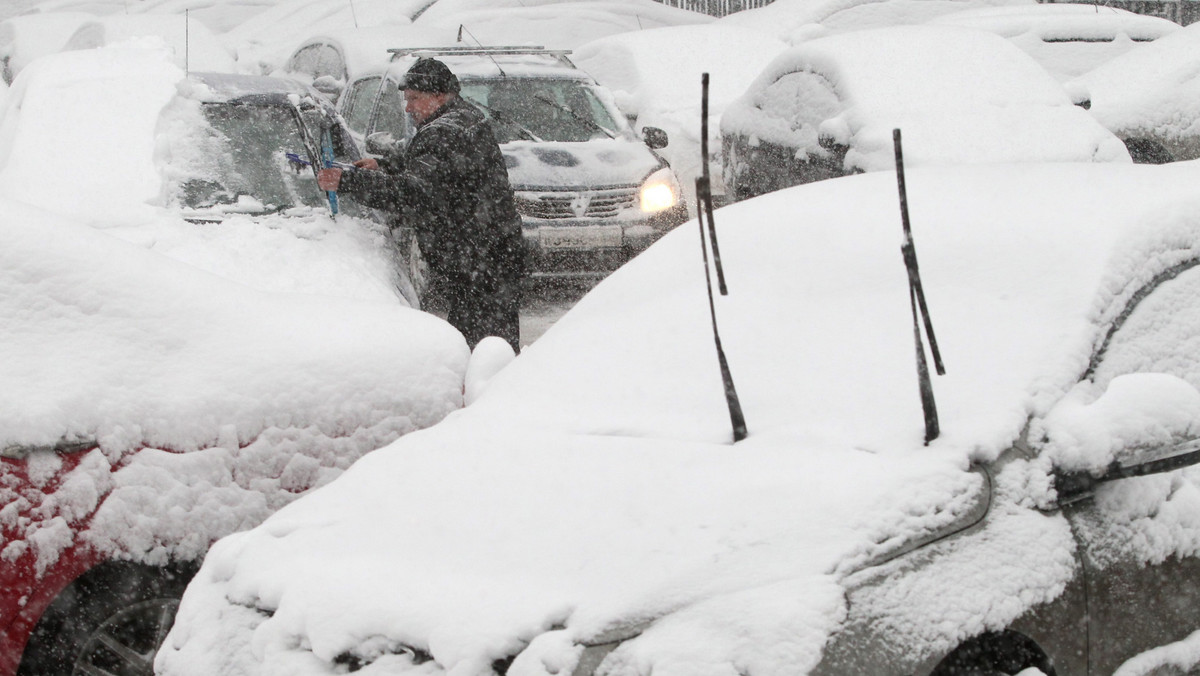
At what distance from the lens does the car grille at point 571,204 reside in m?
7.47

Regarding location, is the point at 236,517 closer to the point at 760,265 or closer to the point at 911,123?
the point at 760,265

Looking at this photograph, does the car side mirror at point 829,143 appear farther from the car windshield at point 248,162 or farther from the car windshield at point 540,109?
the car windshield at point 248,162

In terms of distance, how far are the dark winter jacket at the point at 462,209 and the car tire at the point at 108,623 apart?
2318mm

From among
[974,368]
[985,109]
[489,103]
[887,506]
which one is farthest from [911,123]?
[887,506]

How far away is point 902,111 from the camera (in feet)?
25.0

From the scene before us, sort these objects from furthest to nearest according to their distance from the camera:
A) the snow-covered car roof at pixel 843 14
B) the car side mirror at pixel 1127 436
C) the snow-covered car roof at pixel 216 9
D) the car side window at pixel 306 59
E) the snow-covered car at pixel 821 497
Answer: the snow-covered car roof at pixel 216 9 < the snow-covered car roof at pixel 843 14 < the car side window at pixel 306 59 < the car side mirror at pixel 1127 436 < the snow-covered car at pixel 821 497

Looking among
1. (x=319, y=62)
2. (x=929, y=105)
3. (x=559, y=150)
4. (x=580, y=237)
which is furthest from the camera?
(x=319, y=62)

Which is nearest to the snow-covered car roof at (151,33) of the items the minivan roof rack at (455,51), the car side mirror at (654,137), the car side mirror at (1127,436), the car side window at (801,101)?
the minivan roof rack at (455,51)

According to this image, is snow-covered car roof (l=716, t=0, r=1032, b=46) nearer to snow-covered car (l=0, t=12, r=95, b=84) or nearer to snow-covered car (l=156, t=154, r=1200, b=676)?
snow-covered car (l=0, t=12, r=95, b=84)

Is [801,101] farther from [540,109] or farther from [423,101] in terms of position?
[423,101]

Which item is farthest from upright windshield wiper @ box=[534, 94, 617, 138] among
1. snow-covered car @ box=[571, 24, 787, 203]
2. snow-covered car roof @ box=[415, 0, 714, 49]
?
snow-covered car roof @ box=[415, 0, 714, 49]

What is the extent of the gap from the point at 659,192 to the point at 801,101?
1329mm

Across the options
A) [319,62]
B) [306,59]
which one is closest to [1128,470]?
[319,62]

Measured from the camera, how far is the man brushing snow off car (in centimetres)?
501
